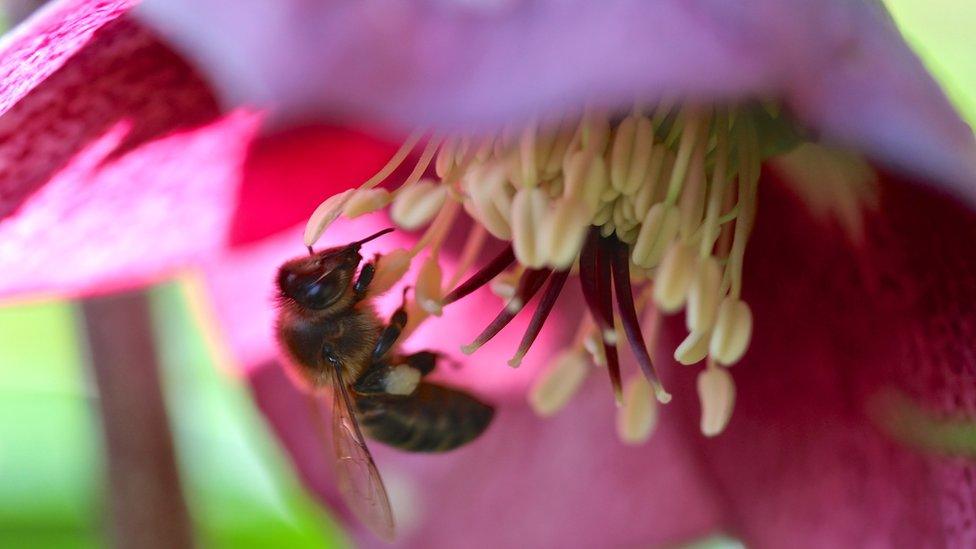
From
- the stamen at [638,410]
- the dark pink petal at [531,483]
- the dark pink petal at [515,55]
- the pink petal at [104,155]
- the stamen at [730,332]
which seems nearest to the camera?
the dark pink petal at [515,55]

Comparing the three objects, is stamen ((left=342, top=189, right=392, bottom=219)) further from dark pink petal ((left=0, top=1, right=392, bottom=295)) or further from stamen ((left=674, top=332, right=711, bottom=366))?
stamen ((left=674, top=332, right=711, bottom=366))

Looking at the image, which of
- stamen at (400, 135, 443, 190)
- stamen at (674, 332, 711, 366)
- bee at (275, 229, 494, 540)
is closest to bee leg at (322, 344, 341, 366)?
bee at (275, 229, 494, 540)

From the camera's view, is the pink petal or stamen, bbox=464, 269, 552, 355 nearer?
the pink petal

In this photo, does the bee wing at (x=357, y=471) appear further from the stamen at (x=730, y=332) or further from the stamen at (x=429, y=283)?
the stamen at (x=730, y=332)

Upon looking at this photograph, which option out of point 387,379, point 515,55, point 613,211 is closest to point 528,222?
point 613,211

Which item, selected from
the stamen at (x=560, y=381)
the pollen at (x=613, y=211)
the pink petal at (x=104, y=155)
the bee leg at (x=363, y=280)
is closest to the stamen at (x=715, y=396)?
the pollen at (x=613, y=211)

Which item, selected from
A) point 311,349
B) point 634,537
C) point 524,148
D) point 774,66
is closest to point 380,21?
point 774,66

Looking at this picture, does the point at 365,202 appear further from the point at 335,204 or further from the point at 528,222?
the point at 528,222

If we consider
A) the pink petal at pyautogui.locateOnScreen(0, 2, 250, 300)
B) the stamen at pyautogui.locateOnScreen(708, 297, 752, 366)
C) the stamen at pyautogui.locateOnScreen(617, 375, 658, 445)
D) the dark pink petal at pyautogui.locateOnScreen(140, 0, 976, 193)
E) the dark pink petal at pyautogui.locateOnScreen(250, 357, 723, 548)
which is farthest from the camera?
the dark pink petal at pyautogui.locateOnScreen(250, 357, 723, 548)
